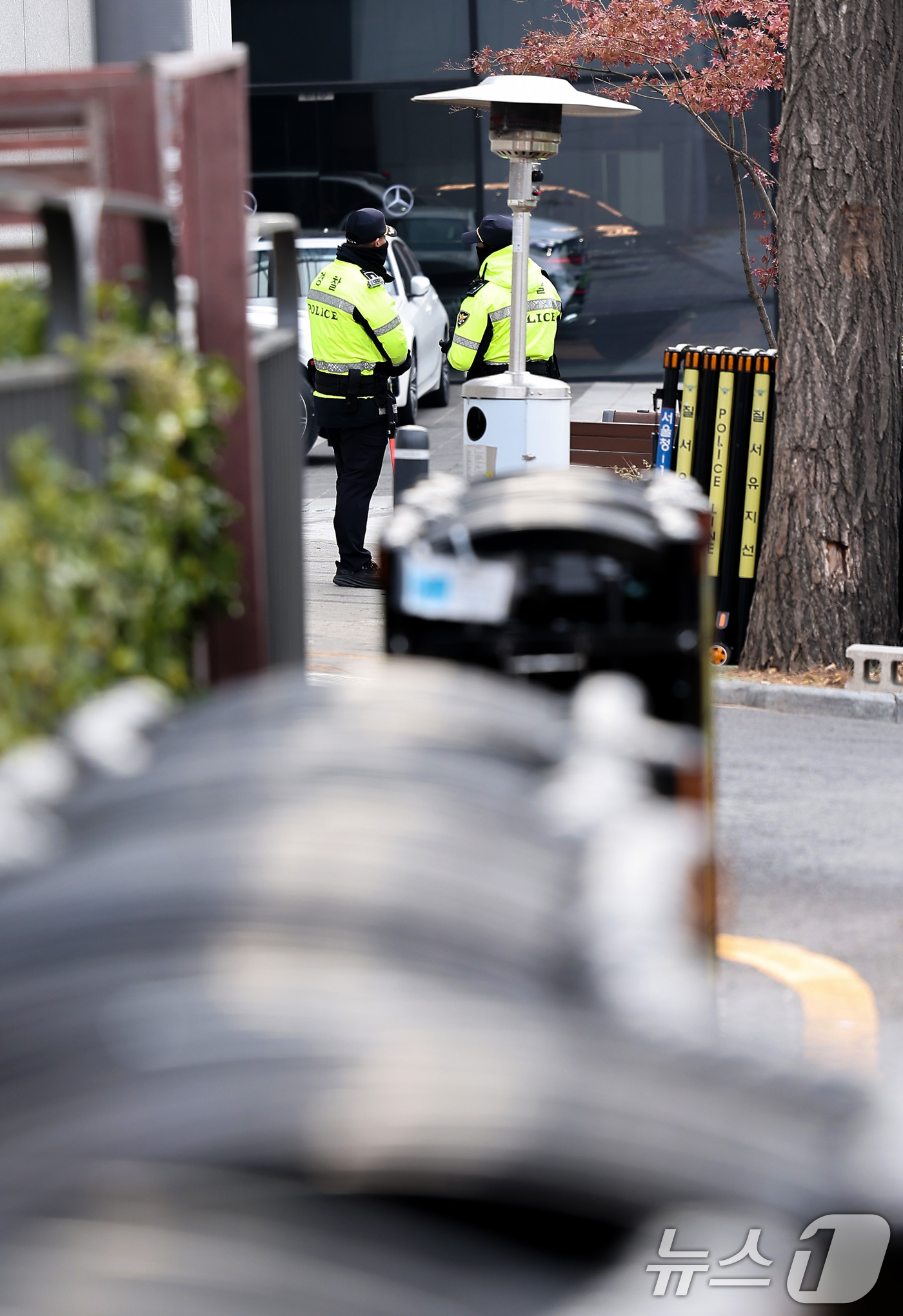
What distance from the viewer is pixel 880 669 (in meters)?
7.95

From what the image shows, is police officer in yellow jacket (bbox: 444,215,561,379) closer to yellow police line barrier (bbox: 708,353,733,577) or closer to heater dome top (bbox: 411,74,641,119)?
heater dome top (bbox: 411,74,641,119)

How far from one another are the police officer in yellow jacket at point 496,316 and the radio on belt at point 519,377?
2.92 feet

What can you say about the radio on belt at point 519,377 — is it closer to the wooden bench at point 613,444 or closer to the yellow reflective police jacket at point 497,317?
the yellow reflective police jacket at point 497,317

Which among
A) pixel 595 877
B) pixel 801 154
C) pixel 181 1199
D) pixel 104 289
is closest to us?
pixel 181 1199

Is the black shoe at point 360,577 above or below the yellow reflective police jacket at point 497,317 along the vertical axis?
below

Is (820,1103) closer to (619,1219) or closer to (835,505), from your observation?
(619,1219)

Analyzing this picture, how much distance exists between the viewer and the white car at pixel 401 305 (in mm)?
15281

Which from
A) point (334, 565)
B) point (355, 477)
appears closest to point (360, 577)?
point (355, 477)

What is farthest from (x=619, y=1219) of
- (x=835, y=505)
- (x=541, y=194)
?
(x=541, y=194)

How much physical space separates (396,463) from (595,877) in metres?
7.60

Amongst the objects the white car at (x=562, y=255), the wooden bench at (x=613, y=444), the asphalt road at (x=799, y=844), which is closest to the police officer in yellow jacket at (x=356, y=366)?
the asphalt road at (x=799, y=844)

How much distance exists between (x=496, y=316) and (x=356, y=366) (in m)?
0.98

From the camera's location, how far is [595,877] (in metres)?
2.08

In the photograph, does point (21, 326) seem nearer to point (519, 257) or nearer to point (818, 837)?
point (818, 837)
